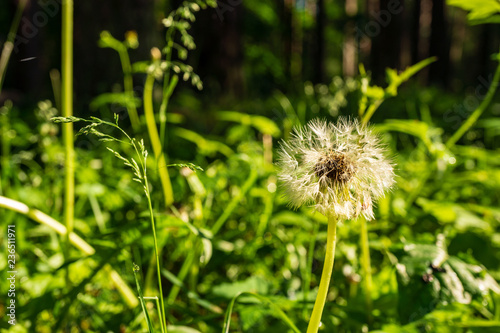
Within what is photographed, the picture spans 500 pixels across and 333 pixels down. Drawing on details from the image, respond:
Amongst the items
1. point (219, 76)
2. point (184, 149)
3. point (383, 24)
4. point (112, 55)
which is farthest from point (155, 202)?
point (383, 24)

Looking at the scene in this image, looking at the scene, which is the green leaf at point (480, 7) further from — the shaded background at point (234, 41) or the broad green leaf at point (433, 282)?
the shaded background at point (234, 41)

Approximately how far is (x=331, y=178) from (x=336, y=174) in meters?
0.01

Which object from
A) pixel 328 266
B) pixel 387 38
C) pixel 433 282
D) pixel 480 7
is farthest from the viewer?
pixel 387 38

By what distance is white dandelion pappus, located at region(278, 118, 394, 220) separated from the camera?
68 cm

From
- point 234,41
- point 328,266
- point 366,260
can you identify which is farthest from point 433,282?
point 234,41

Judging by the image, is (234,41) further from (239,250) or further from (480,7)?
(480,7)

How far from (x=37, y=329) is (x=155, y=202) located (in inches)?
24.1

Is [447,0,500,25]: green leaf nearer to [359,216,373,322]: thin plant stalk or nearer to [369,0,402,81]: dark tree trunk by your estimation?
[359,216,373,322]: thin plant stalk

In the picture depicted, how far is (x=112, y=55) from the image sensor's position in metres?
3.93

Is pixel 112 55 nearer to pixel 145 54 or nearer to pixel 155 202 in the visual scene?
pixel 145 54

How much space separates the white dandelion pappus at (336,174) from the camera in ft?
2.24

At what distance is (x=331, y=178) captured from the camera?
702 mm

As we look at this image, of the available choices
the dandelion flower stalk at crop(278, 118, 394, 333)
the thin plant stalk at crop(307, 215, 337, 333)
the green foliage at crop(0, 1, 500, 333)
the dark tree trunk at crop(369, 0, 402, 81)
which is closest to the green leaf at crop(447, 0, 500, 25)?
the green foliage at crop(0, 1, 500, 333)

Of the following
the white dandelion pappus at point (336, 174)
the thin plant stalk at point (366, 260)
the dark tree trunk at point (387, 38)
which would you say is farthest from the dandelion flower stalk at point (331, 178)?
the dark tree trunk at point (387, 38)
